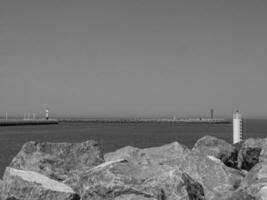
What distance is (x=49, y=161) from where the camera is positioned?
→ 10250 millimetres

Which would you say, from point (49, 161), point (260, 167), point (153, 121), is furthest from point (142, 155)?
point (153, 121)

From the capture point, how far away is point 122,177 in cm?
764

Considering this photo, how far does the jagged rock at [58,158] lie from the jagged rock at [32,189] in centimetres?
173

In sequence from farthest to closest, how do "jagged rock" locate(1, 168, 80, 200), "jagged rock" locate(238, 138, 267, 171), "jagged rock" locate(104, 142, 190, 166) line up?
"jagged rock" locate(238, 138, 267, 171) < "jagged rock" locate(104, 142, 190, 166) < "jagged rock" locate(1, 168, 80, 200)

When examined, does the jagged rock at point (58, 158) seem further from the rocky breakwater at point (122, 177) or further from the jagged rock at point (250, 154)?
the jagged rock at point (250, 154)

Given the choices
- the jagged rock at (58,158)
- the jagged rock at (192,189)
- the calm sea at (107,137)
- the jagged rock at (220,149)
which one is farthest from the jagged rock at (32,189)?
the calm sea at (107,137)

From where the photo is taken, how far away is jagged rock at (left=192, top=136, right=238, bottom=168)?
13.6 m

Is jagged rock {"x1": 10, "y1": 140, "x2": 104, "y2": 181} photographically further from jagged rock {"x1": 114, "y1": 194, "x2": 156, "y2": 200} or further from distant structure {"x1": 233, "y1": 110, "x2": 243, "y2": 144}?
distant structure {"x1": 233, "y1": 110, "x2": 243, "y2": 144}

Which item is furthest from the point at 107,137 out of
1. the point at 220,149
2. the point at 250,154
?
the point at 250,154

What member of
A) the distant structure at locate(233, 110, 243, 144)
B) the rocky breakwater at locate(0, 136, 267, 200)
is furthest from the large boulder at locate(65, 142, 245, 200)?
the distant structure at locate(233, 110, 243, 144)

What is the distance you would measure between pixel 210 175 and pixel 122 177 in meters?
2.68

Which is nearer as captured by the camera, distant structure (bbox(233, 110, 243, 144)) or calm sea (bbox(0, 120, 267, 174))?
distant structure (bbox(233, 110, 243, 144))

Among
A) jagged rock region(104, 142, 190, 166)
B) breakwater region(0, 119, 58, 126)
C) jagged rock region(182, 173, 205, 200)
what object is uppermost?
jagged rock region(104, 142, 190, 166)

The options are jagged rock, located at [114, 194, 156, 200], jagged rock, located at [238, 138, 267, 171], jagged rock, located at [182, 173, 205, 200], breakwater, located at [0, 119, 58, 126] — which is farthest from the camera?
breakwater, located at [0, 119, 58, 126]
